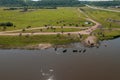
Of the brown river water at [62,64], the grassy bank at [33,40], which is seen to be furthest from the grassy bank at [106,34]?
the brown river water at [62,64]

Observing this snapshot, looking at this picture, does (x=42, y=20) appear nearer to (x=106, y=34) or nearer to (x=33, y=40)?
(x=106, y=34)

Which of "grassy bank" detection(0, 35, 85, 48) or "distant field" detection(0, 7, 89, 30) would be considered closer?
"grassy bank" detection(0, 35, 85, 48)

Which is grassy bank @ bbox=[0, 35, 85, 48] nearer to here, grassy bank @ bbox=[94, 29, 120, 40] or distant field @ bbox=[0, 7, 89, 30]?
grassy bank @ bbox=[94, 29, 120, 40]

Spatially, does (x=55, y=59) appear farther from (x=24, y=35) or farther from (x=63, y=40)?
(x=24, y=35)

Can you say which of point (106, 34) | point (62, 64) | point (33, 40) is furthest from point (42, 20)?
point (62, 64)

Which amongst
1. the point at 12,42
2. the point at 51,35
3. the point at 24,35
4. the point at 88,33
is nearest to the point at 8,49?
the point at 12,42

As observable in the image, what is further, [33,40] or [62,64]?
[33,40]

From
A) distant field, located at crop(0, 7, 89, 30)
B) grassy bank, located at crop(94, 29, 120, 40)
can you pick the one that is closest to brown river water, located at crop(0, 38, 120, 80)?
grassy bank, located at crop(94, 29, 120, 40)
